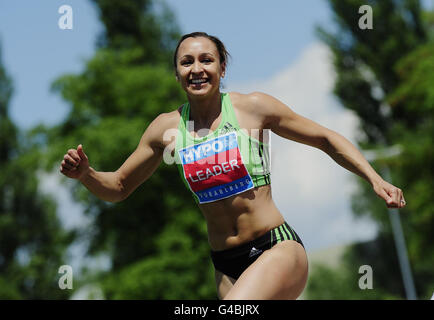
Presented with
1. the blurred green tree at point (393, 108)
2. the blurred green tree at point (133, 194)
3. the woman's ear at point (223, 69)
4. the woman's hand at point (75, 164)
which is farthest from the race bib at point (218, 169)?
the blurred green tree at point (133, 194)

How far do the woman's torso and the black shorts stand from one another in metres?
0.03

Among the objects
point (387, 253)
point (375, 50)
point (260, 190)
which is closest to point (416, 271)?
point (387, 253)

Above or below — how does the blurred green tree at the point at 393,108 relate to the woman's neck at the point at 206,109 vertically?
above

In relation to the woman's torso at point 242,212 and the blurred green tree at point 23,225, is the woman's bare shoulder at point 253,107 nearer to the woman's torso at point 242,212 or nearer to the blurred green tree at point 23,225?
the woman's torso at point 242,212

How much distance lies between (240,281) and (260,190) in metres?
0.64

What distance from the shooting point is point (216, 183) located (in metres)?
3.83

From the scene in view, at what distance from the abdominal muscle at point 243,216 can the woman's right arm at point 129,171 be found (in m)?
0.52

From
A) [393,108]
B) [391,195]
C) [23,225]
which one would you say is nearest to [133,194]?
[23,225]

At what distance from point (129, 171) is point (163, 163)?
19.1 meters

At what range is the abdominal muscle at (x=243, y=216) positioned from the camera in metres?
3.83

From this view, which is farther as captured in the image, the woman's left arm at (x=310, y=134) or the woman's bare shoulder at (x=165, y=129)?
the woman's bare shoulder at (x=165, y=129)

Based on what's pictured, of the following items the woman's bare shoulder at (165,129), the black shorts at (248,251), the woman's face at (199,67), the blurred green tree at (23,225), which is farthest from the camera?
the blurred green tree at (23,225)

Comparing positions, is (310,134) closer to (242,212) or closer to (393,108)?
(242,212)

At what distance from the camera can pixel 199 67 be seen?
391 cm
